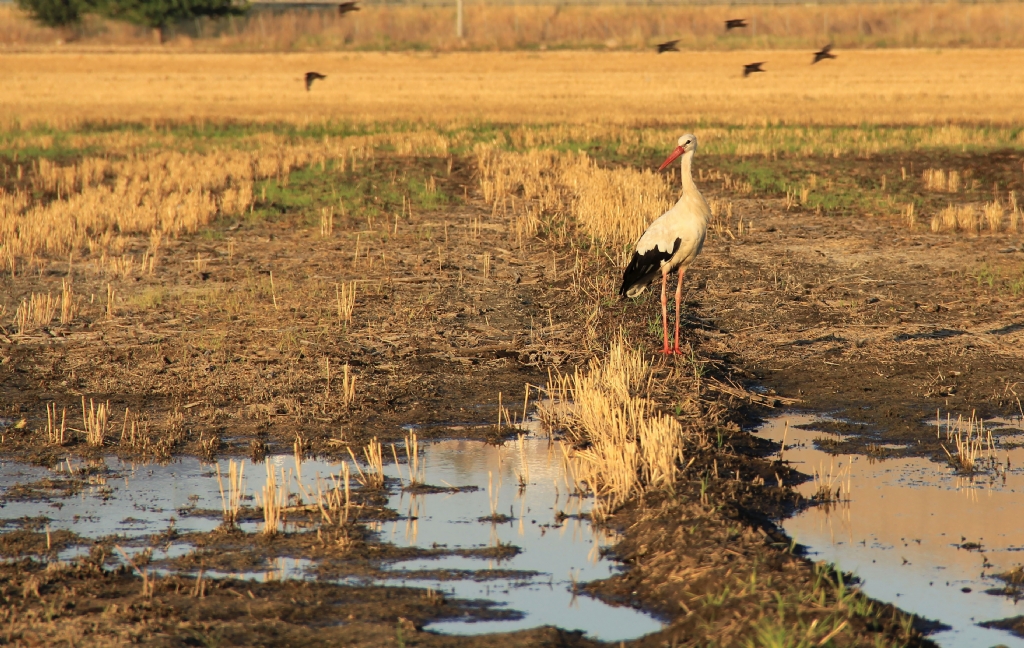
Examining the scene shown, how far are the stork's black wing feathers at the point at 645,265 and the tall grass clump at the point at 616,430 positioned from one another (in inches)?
30.2

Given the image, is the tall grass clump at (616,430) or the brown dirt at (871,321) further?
the brown dirt at (871,321)

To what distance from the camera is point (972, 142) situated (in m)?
25.6

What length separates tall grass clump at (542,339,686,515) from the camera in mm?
7047

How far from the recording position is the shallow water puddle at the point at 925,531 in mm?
5660

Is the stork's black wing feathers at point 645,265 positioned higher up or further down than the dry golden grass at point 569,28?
further down

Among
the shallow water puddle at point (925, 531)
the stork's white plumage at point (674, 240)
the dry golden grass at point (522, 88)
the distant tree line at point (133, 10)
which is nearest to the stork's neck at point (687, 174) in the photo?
the stork's white plumage at point (674, 240)

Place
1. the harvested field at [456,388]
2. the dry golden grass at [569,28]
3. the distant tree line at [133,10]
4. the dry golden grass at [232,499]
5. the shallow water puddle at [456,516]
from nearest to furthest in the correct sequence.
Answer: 1. the harvested field at [456,388]
2. the shallow water puddle at [456,516]
3. the dry golden grass at [232,499]
4. the dry golden grass at [569,28]
5. the distant tree line at [133,10]

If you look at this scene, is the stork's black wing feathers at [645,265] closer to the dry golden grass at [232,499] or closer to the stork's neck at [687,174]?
the stork's neck at [687,174]

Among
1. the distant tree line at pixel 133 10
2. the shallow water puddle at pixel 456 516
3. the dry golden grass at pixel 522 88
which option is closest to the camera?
the shallow water puddle at pixel 456 516

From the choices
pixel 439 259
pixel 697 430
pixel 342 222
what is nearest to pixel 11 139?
pixel 342 222

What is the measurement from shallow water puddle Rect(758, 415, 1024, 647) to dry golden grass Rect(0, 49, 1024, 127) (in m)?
25.2

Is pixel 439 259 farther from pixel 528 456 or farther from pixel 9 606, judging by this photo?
pixel 9 606

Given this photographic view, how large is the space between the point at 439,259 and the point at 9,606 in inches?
358

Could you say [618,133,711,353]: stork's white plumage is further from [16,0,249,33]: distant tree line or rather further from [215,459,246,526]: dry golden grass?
[16,0,249,33]: distant tree line
